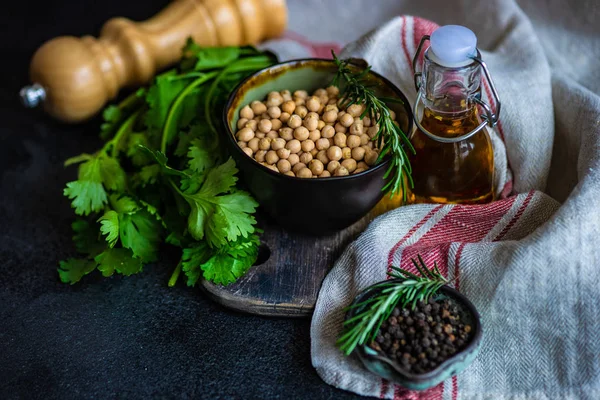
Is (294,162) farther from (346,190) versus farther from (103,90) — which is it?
(103,90)

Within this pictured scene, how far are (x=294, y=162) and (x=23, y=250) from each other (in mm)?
455

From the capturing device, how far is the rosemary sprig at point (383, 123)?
938 mm

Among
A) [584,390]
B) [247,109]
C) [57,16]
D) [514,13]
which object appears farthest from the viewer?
[57,16]

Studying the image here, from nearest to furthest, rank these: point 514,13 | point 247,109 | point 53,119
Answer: point 247,109
point 514,13
point 53,119

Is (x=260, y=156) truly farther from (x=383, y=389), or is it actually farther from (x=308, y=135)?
(x=383, y=389)

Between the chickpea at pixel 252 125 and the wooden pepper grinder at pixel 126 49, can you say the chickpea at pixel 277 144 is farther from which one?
the wooden pepper grinder at pixel 126 49

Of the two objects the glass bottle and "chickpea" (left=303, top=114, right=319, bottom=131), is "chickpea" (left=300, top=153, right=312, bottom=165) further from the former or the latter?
the glass bottle

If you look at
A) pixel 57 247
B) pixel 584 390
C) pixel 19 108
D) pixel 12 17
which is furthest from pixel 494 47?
pixel 12 17

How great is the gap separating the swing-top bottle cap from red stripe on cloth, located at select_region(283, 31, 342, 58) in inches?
20.7

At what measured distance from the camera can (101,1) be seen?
157 centimetres

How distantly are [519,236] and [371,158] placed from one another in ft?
0.76

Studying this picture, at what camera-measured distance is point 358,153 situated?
0.98 meters

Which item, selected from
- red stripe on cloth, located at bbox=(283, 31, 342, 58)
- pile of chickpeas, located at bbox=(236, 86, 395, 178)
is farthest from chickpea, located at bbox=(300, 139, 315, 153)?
red stripe on cloth, located at bbox=(283, 31, 342, 58)

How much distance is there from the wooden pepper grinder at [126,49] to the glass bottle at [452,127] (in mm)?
442
